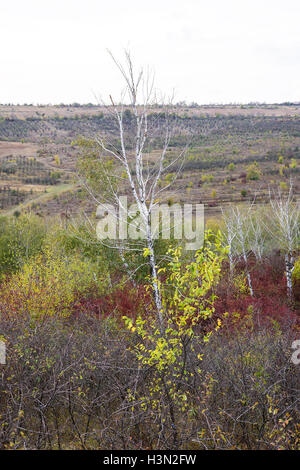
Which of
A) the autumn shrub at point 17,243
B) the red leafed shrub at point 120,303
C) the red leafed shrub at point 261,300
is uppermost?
the autumn shrub at point 17,243

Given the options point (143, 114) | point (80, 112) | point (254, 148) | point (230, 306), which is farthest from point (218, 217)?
point (80, 112)

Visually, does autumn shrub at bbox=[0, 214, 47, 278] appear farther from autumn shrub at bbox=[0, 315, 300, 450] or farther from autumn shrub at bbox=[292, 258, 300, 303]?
autumn shrub at bbox=[292, 258, 300, 303]

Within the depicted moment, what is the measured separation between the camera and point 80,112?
4289 inches

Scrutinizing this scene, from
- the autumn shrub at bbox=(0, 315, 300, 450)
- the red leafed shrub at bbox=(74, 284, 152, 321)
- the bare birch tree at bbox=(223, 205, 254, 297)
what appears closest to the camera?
the autumn shrub at bbox=(0, 315, 300, 450)

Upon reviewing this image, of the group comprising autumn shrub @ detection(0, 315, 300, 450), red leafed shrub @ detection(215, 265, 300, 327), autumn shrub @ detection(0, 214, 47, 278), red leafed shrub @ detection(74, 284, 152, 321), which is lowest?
red leafed shrub @ detection(215, 265, 300, 327)

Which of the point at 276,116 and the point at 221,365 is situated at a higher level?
the point at 276,116

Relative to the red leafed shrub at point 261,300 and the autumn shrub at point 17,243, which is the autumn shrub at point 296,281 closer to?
the red leafed shrub at point 261,300

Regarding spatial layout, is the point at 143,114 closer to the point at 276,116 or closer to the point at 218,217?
the point at 218,217

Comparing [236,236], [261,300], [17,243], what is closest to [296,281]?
[261,300]

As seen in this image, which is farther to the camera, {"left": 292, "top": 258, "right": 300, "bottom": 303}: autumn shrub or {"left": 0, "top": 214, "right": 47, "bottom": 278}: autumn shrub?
{"left": 0, "top": 214, "right": 47, "bottom": 278}: autumn shrub

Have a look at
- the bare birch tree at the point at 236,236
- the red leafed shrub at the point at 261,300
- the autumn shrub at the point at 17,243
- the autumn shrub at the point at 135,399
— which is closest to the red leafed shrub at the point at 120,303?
the red leafed shrub at the point at 261,300

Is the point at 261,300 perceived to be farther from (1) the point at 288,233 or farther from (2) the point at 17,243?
(2) the point at 17,243

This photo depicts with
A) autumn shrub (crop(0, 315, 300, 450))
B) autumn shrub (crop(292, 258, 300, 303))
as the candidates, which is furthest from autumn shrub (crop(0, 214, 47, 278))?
autumn shrub (crop(292, 258, 300, 303))
